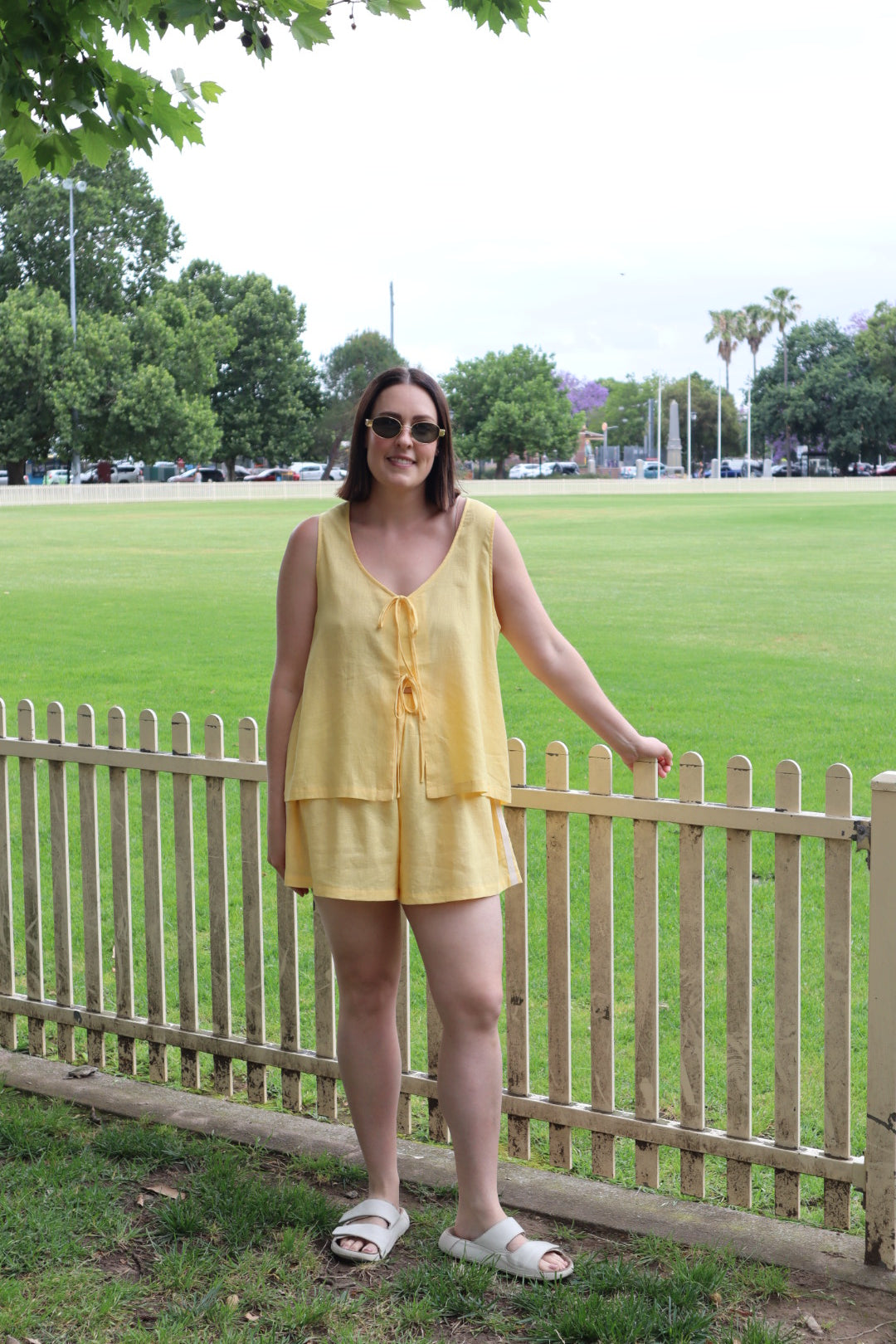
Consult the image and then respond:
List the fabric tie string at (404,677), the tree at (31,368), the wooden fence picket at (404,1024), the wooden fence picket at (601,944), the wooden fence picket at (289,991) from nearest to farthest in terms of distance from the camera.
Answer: the fabric tie string at (404,677), the wooden fence picket at (601,944), the wooden fence picket at (404,1024), the wooden fence picket at (289,991), the tree at (31,368)

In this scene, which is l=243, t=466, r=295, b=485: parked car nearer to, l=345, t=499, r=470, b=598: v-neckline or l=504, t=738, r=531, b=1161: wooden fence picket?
l=504, t=738, r=531, b=1161: wooden fence picket

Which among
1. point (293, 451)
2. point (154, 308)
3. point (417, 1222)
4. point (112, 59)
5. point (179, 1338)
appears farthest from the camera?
point (293, 451)

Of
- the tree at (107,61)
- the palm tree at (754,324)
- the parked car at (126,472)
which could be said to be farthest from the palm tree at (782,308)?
the tree at (107,61)

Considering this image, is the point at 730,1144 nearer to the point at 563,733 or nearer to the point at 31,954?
the point at 31,954

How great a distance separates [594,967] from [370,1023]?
29.0 inches

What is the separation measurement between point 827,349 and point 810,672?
8641 centimetres

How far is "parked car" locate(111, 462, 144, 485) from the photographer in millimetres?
83725

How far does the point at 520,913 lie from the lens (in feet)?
12.7

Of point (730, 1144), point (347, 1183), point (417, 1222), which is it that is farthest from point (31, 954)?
point (730, 1144)

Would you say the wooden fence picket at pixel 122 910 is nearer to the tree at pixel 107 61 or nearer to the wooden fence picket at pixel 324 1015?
the wooden fence picket at pixel 324 1015

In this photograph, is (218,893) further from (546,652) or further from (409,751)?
(546,652)

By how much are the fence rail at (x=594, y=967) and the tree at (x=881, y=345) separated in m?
91.2

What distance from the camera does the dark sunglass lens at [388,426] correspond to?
3.17 metres

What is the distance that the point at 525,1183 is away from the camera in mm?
3738
